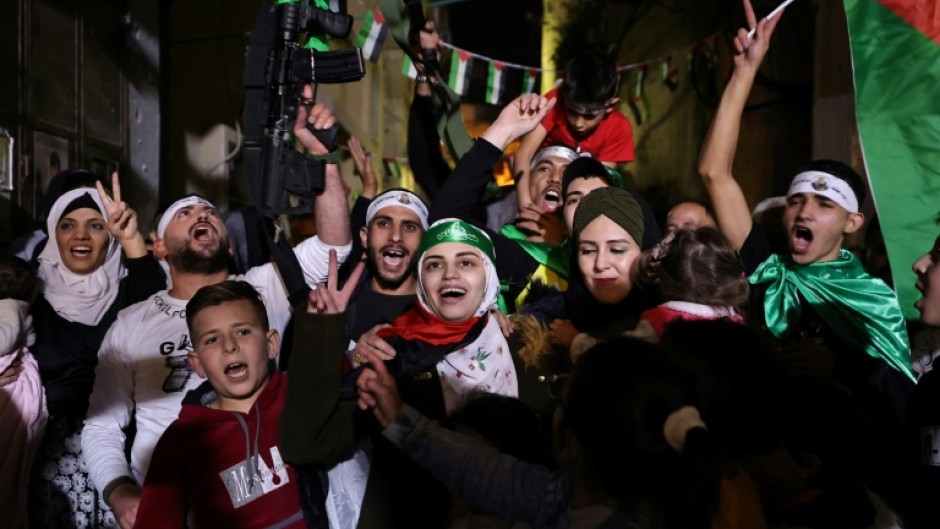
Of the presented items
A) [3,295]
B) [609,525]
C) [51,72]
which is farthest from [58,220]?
[609,525]

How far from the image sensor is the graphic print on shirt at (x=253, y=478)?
2.88 m

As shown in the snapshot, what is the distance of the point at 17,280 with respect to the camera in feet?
12.7

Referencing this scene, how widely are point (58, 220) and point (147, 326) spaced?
1034 millimetres

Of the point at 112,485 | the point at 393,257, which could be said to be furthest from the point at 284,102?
the point at 112,485

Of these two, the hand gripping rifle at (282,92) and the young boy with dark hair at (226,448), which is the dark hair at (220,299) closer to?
the young boy with dark hair at (226,448)

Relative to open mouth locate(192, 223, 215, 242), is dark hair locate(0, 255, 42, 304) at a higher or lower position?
lower

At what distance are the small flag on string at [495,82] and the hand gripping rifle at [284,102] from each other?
198 inches

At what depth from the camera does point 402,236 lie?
13.2 ft

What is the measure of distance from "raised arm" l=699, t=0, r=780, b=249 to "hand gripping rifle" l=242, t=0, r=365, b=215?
1560mm

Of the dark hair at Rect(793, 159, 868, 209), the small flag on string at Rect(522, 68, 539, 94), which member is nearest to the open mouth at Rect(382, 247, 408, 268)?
the dark hair at Rect(793, 159, 868, 209)

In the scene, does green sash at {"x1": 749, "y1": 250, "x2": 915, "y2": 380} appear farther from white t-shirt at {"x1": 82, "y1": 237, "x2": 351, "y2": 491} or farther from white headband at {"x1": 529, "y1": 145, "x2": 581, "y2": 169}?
white t-shirt at {"x1": 82, "y1": 237, "x2": 351, "y2": 491}

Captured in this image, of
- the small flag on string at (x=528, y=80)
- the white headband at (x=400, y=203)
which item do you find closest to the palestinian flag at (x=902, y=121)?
the white headband at (x=400, y=203)

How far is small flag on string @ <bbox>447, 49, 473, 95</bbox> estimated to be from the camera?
8.27 meters

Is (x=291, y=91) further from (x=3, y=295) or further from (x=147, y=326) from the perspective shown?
(x=3, y=295)
